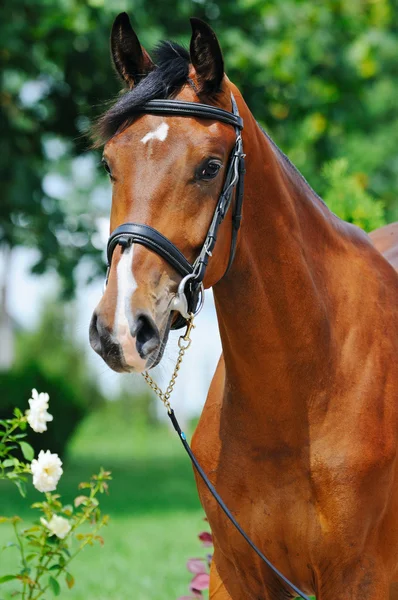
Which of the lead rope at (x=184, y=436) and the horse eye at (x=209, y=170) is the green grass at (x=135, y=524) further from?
the horse eye at (x=209, y=170)

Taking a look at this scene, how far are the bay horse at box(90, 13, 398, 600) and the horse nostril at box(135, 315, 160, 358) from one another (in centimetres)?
30

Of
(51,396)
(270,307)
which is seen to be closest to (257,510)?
(270,307)

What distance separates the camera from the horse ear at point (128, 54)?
2.77m

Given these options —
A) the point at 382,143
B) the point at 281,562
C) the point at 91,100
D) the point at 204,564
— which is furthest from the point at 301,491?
the point at 382,143

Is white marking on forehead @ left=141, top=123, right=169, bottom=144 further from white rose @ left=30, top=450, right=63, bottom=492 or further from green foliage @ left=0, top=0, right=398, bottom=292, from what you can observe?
green foliage @ left=0, top=0, right=398, bottom=292

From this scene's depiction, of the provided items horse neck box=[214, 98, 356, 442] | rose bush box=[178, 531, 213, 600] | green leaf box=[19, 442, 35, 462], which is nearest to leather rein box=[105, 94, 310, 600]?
horse neck box=[214, 98, 356, 442]

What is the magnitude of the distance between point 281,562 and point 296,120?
7.98m

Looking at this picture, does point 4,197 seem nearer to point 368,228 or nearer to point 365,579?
point 368,228

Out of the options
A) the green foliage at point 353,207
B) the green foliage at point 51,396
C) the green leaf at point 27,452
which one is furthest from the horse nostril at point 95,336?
the green foliage at point 51,396

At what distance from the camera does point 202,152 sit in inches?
101

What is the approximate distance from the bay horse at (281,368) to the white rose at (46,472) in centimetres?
52

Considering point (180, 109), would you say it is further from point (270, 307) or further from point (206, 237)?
point (270, 307)

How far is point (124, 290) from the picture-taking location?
235 centimetres

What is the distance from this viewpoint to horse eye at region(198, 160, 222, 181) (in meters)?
2.55
